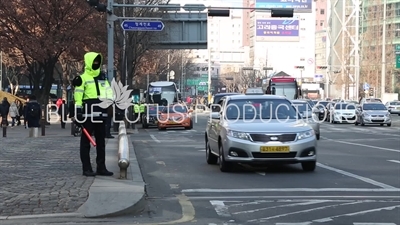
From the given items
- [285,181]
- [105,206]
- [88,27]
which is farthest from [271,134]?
[88,27]

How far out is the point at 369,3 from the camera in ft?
274

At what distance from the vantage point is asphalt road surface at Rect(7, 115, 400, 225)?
28.5 ft

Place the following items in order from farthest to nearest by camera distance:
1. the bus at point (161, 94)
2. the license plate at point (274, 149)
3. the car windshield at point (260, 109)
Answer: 1. the bus at point (161, 94)
2. the car windshield at point (260, 109)
3. the license plate at point (274, 149)

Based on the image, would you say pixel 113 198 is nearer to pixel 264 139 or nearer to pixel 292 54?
pixel 264 139

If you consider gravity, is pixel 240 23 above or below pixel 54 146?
above

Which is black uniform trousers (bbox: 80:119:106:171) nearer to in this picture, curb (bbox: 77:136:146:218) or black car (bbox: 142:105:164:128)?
curb (bbox: 77:136:146:218)

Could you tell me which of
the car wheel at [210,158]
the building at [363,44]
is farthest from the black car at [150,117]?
the building at [363,44]

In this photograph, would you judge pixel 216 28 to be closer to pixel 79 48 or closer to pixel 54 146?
pixel 79 48

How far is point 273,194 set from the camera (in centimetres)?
1078

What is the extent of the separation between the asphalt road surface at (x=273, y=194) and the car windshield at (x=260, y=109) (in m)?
1.15

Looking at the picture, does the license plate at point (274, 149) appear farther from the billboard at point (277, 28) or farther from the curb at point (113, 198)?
the billboard at point (277, 28)

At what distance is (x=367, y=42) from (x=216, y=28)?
109976mm

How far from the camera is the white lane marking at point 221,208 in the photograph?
8.97 metres

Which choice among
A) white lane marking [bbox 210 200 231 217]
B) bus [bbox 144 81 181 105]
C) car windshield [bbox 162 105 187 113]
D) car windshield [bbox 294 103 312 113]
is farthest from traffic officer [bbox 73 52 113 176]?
bus [bbox 144 81 181 105]
